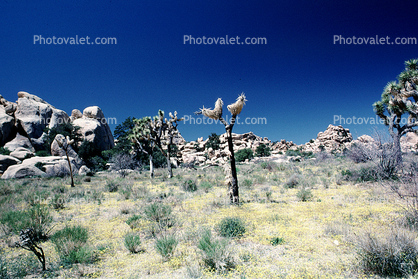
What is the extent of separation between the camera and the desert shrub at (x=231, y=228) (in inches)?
215

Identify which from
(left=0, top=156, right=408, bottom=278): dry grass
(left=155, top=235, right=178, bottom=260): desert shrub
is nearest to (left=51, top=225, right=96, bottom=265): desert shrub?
(left=0, top=156, right=408, bottom=278): dry grass

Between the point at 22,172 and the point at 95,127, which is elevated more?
the point at 95,127

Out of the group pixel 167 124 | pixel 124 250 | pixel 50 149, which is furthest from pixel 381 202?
pixel 50 149

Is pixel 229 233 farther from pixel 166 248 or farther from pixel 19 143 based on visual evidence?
pixel 19 143

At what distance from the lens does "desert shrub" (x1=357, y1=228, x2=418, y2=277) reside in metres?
3.31

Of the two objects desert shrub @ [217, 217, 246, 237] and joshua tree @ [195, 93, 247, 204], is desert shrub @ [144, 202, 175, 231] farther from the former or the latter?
joshua tree @ [195, 93, 247, 204]

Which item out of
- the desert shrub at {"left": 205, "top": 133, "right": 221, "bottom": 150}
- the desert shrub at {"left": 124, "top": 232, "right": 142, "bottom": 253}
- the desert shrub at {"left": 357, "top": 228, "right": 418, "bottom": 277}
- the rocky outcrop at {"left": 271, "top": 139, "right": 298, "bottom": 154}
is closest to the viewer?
the desert shrub at {"left": 357, "top": 228, "right": 418, "bottom": 277}

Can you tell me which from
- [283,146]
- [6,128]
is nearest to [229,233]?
[6,128]

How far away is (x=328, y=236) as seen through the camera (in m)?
5.11

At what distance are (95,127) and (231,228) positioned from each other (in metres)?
48.3

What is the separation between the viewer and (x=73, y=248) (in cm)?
467

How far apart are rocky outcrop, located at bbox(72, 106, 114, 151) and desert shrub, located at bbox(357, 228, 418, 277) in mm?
48965

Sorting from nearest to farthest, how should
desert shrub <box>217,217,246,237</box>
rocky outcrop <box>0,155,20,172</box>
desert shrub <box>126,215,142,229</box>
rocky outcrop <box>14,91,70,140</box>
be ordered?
desert shrub <box>217,217,246,237</box> → desert shrub <box>126,215,142,229</box> → rocky outcrop <box>0,155,20,172</box> → rocky outcrop <box>14,91,70,140</box>

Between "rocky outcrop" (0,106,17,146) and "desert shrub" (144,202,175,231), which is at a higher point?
"rocky outcrop" (0,106,17,146)
